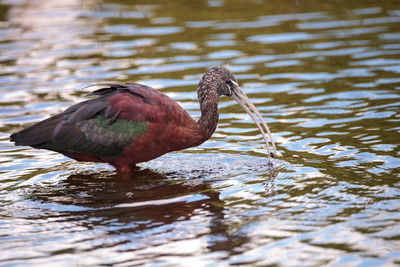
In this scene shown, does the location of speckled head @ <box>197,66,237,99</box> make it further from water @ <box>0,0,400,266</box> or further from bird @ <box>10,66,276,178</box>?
water @ <box>0,0,400,266</box>

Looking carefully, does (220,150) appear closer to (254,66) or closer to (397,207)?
(397,207)

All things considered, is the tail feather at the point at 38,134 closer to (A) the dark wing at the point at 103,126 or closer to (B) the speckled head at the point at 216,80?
(A) the dark wing at the point at 103,126

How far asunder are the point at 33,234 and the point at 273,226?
7.80 feet

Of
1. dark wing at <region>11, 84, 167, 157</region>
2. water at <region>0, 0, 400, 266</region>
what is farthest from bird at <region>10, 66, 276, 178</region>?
water at <region>0, 0, 400, 266</region>

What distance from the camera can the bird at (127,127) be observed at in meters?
7.95

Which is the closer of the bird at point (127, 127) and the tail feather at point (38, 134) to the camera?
the bird at point (127, 127)

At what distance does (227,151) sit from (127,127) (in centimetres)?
162

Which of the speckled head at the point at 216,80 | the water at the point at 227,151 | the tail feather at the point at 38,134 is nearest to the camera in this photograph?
the water at the point at 227,151

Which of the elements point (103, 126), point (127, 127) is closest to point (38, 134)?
point (103, 126)

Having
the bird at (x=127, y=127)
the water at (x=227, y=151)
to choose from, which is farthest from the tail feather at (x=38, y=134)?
the water at (x=227, y=151)

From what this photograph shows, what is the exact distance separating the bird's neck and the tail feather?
5.93 ft

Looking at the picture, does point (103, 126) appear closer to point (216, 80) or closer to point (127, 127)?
point (127, 127)

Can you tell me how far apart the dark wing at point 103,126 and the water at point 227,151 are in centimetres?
47

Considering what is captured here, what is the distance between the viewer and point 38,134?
8227 mm
